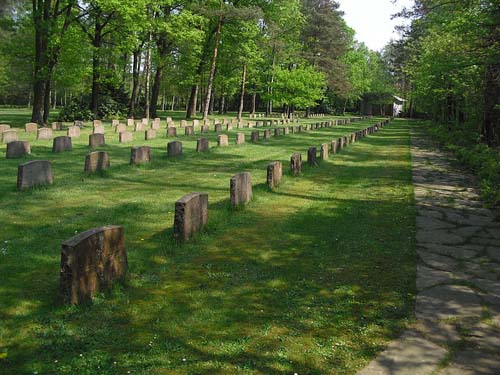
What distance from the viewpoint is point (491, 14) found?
12.0m

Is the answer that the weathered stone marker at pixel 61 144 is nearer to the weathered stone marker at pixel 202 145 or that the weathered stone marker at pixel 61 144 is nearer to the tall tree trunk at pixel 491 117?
the weathered stone marker at pixel 202 145

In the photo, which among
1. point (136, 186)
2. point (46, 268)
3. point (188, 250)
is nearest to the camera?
point (46, 268)

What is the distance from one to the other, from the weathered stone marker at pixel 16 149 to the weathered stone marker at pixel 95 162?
289 cm

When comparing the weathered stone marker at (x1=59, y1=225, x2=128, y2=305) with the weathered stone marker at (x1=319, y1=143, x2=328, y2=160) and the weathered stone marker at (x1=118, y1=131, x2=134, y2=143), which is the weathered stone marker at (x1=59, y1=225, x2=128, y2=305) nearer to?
the weathered stone marker at (x1=319, y1=143, x2=328, y2=160)

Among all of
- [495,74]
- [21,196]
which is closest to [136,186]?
[21,196]

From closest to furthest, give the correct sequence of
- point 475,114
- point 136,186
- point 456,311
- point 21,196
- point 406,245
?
point 456,311, point 406,245, point 21,196, point 136,186, point 475,114

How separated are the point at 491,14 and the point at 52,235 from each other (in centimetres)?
1211

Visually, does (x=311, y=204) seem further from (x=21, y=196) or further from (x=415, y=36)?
(x=415, y=36)

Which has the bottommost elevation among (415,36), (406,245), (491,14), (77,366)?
(77,366)

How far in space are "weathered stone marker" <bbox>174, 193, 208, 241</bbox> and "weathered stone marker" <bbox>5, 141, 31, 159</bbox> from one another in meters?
8.60

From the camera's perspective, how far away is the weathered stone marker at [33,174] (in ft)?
29.6

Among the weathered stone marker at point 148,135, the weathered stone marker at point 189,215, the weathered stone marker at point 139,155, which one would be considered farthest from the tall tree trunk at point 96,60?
the weathered stone marker at point 189,215

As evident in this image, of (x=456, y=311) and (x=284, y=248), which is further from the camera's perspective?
(x=284, y=248)

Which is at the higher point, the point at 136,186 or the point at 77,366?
the point at 136,186
